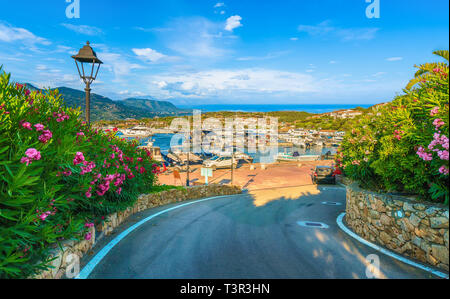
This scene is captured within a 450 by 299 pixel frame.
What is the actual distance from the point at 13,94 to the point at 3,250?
3226 mm

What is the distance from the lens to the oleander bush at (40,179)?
3607mm

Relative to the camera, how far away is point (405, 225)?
5.63 metres

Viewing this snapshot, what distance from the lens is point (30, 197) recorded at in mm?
3867

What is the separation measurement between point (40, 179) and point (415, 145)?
797 centimetres

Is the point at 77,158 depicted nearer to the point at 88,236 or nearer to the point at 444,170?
Result: the point at 88,236

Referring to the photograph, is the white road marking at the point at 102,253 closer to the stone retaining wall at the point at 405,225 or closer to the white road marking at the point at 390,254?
the white road marking at the point at 390,254

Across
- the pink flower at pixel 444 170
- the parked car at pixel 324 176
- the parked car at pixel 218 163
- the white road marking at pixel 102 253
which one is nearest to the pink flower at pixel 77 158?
the white road marking at pixel 102 253

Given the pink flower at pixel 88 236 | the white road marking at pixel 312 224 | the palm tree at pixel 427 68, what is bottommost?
the white road marking at pixel 312 224

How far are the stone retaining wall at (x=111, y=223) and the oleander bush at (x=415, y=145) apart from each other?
279 inches

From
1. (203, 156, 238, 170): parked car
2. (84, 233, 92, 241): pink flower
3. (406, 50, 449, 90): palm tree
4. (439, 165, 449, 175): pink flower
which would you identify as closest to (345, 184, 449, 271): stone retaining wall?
(439, 165, 449, 175): pink flower

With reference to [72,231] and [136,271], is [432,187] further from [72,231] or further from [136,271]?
[72,231]

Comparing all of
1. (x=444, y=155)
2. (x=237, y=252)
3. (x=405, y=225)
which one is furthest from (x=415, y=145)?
(x=237, y=252)

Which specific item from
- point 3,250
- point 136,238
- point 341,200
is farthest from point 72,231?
point 341,200

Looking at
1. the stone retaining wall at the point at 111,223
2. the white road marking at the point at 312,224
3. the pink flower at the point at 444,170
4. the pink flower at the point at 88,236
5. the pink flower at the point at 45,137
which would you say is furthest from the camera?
the white road marking at the point at 312,224
